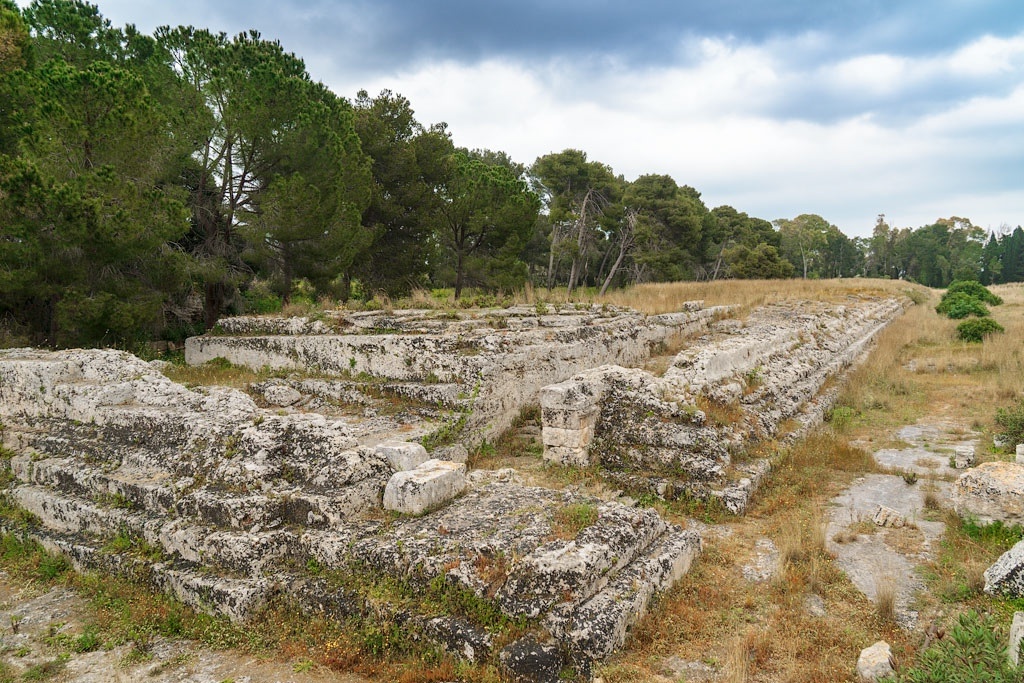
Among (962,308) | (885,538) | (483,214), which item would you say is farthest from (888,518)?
(962,308)

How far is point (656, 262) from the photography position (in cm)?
3362

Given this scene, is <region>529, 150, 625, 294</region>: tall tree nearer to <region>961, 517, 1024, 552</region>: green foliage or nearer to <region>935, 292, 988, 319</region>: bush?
<region>935, 292, 988, 319</region>: bush

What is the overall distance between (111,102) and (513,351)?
824cm

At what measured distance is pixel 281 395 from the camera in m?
8.91

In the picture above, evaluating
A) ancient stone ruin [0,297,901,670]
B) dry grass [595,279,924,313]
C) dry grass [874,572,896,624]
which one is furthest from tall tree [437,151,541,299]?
dry grass [874,572,896,624]

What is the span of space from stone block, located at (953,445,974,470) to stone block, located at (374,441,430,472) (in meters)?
6.34

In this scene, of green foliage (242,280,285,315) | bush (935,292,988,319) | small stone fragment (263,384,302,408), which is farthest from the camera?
bush (935,292,988,319)

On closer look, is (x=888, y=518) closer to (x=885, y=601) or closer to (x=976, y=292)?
(x=885, y=601)

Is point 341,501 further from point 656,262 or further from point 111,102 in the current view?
point 656,262

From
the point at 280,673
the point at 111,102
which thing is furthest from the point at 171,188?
the point at 280,673

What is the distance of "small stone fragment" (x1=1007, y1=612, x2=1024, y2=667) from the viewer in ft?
9.42

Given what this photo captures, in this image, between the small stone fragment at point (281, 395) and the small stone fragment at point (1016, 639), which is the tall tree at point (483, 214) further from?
the small stone fragment at point (1016, 639)

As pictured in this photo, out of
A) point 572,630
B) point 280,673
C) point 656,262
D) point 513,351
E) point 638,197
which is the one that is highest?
point 638,197

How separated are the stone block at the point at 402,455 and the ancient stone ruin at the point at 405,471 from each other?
20 mm
